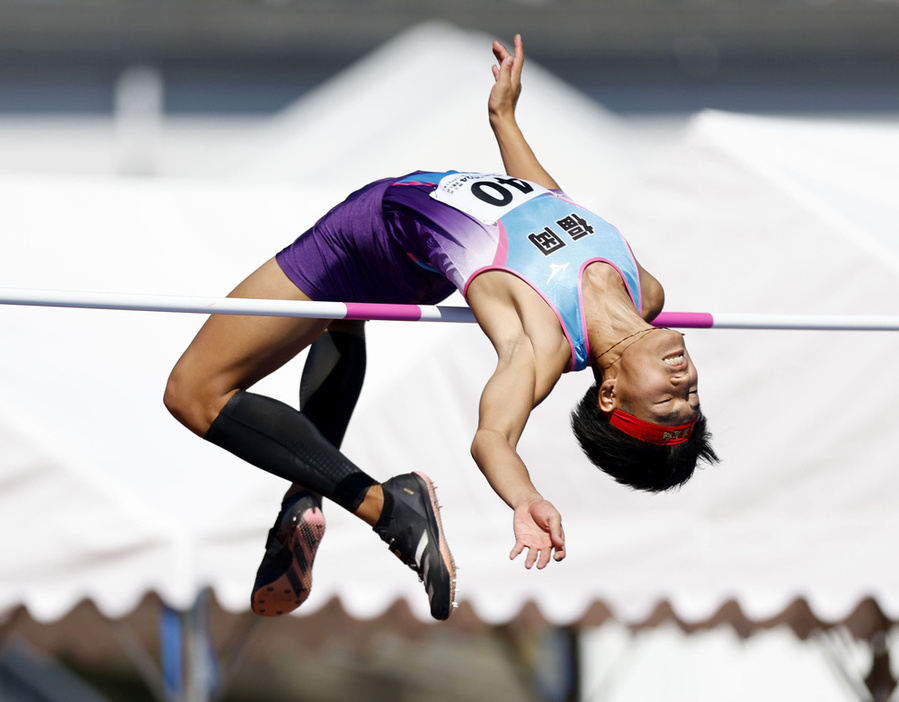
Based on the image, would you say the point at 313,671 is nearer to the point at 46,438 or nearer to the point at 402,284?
the point at 46,438

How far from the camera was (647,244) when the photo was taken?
3916 millimetres

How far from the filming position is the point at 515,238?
2.53 m

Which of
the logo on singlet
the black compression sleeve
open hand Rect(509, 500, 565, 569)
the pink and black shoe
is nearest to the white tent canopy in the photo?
the pink and black shoe

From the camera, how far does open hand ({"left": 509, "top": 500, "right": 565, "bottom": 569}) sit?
6.44ft

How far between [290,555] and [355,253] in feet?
2.61

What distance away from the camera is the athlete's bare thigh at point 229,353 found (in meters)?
2.69

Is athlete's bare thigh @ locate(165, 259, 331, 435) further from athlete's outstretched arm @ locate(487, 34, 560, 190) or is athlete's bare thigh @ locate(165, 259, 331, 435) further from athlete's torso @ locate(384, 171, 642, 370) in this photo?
athlete's outstretched arm @ locate(487, 34, 560, 190)

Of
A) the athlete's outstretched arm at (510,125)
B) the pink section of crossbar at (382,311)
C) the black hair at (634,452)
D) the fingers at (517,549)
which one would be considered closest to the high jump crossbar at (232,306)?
the pink section of crossbar at (382,311)

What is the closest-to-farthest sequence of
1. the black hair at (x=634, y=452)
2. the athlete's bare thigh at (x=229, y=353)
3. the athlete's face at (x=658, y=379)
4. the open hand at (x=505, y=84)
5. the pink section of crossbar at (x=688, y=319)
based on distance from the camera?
the athlete's face at (x=658, y=379) → the black hair at (x=634, y=452) → the athlete's bare thigh at (x=229, y=353) → the pink section of crossbar at (x=688, y=319) → the open hand at (x=505, y=84)

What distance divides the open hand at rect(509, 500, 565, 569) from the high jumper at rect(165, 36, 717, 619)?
0.69 ft

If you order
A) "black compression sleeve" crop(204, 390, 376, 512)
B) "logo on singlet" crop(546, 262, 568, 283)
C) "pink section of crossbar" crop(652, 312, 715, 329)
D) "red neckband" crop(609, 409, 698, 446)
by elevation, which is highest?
"logo on singlet" crop(546, 262, 568, 283)

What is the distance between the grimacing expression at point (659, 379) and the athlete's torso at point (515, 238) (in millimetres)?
104

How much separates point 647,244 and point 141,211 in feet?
6.96

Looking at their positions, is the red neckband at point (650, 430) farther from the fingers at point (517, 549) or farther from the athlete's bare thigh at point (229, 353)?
the athlete's bare thigh at point (229, 353)
